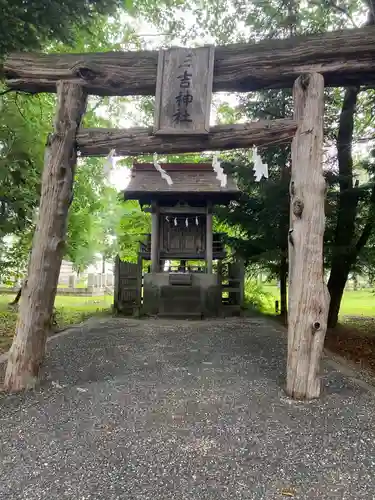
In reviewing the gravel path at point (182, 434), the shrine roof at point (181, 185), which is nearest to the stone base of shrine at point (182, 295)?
the shrine roof at point (181, 185)

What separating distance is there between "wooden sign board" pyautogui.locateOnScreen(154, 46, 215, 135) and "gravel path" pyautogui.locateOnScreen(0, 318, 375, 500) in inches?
118

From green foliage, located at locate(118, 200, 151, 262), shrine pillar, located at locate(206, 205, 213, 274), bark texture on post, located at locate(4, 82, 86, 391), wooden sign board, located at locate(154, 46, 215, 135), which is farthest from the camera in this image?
green foliage, located at locate(118, 200, 151, 262)

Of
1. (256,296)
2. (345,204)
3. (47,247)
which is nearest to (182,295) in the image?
(345,204)

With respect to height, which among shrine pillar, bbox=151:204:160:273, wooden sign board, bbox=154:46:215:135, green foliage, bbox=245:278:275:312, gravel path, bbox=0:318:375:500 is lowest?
gravel path, bbox=0:318:375:500

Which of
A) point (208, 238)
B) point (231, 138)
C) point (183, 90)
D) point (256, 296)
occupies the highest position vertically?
point (183, 90)

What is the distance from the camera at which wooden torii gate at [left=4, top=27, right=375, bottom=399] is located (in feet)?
13.5

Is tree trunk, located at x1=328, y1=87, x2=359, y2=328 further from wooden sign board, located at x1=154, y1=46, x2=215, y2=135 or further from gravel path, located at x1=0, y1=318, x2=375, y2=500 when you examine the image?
wooden sign board, located at x1=154, y1=46, x2=215, y2=135

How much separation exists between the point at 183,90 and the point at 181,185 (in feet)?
19.3

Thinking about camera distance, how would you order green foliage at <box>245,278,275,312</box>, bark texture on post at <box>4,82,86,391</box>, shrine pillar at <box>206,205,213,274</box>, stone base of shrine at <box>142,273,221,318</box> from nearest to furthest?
bark texture on post at <box>4,82,86,391</box> → stone base of shrine at <box>142,273,221,318</box> → shrine pillar at <box>206,205,213,274</box> → green foliage at <box>245,278,275,312</box>

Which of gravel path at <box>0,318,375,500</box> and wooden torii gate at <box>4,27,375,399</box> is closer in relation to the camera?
gravel path at <box>0,318,375,500</box>

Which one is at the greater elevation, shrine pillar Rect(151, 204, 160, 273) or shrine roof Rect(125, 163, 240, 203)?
shrine roof Rect(125, 163, 240, 203)

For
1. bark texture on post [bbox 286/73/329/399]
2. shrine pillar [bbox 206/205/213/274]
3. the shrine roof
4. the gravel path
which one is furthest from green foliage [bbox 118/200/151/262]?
bark texture on post [bbox 286/73/329/399]

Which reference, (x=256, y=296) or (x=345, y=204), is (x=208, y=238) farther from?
(x=256, y=296)

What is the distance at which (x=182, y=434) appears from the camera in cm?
318
